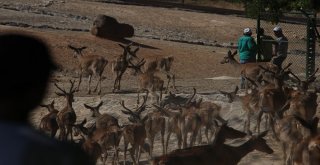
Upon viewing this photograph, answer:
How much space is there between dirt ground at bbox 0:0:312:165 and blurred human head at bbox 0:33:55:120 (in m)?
10.5

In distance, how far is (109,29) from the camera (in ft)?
112

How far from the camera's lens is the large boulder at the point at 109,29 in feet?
111

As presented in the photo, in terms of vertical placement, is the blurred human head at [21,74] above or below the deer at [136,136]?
above

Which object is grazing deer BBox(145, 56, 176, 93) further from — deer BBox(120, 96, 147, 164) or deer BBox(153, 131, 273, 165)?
deer BBox(153, 131, 273, 165)

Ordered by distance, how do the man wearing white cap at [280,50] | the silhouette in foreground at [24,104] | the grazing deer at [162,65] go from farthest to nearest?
the grazing deer at [162,65] < the man wearing white cap at [280,50] < the silhouette in foreground at [24,104]

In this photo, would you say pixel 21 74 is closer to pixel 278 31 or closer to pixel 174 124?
pixel 174 124

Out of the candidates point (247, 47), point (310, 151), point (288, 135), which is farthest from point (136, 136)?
point (247, 47)

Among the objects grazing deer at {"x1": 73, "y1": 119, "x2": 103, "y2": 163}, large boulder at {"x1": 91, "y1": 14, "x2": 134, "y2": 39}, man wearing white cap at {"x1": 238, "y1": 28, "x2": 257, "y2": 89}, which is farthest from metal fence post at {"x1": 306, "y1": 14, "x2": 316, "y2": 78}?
large boulder at {"x1": 91, "y1": 14, "x2": 134, "y2": 39}

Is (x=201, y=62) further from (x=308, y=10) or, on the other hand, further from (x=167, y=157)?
(x=167, y=157)

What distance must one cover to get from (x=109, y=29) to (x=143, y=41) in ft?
7.29

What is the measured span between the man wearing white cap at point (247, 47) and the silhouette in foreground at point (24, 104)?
19562 millimetres

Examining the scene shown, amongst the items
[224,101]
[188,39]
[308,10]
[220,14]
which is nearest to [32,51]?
[224,101]

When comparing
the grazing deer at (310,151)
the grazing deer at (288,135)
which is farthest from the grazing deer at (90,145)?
the grazing deer at (310,151)

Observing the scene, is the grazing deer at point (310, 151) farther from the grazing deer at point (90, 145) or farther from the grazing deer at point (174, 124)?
the grazing deer at point (174, 124)
